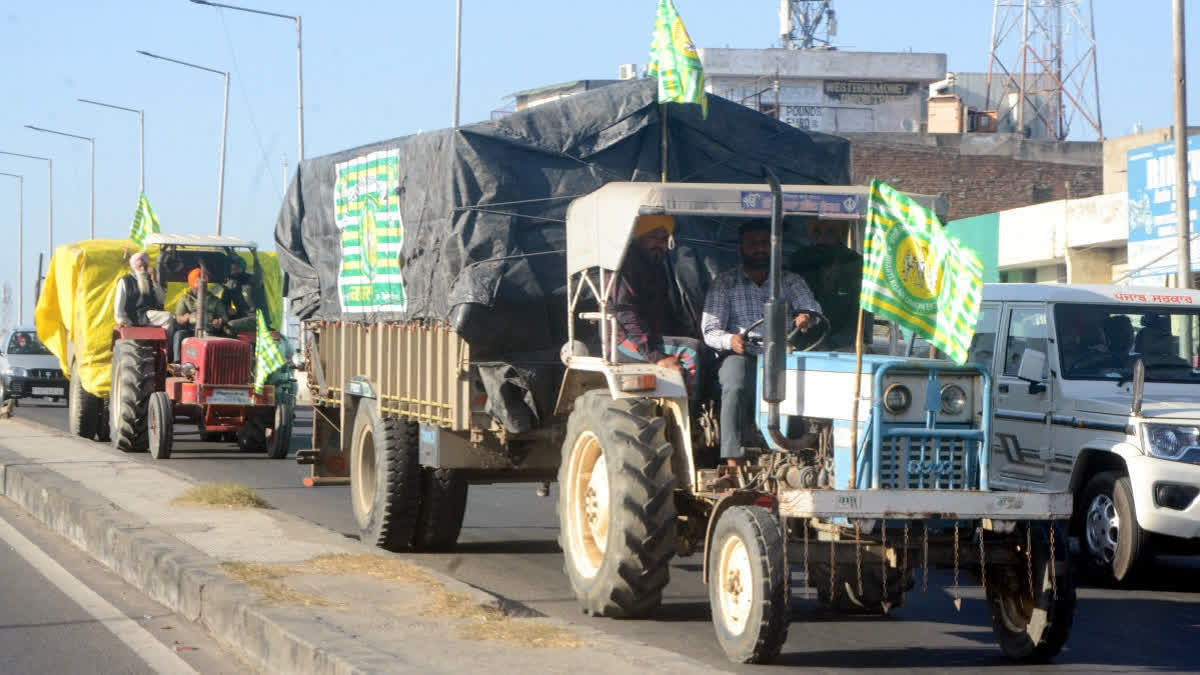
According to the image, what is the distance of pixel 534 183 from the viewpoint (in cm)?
1052

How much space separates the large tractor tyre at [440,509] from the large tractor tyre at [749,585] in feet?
13.2

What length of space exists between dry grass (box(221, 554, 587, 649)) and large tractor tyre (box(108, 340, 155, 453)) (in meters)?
12.0

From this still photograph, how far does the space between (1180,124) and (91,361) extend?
15.5 metres

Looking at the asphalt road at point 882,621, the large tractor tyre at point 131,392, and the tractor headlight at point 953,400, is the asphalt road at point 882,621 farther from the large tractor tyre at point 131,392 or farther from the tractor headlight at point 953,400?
the large tractor tyre at point 131,392

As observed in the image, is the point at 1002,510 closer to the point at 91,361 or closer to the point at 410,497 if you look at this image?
the point at 410,497

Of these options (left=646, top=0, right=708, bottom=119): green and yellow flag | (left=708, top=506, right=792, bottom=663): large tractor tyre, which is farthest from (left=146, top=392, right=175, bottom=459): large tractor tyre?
(left=708, top=506, right=792, bottom=663): large tractor tyre

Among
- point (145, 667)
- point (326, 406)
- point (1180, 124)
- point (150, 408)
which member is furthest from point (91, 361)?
point (145, 667)

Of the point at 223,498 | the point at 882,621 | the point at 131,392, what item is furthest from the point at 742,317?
the point at 131,392

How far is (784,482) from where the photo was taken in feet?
26.4

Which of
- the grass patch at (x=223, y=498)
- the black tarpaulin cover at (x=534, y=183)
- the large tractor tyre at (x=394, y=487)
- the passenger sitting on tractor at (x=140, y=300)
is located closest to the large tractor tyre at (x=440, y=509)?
the large tractor tyre at (x=394, y=487)

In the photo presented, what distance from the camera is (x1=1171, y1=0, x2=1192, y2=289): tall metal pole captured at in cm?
1820

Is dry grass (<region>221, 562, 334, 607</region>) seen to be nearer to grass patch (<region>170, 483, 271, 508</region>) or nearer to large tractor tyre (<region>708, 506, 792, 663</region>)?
large tractor tyre (<region>708, 506, 792, 663</region>)

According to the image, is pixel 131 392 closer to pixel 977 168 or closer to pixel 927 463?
pixel 927 463

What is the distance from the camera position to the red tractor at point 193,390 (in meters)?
20.9
